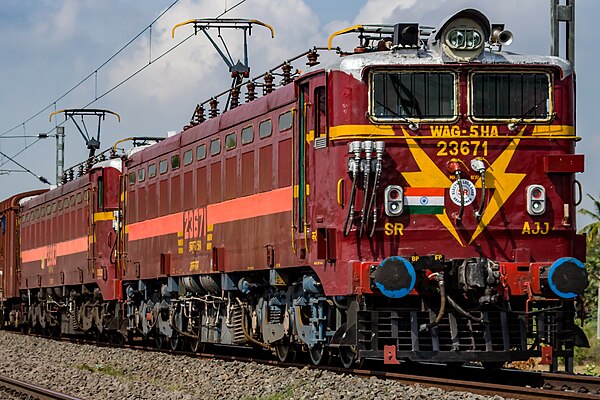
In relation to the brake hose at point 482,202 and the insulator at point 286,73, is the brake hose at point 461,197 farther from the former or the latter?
the insulator at point 286,73

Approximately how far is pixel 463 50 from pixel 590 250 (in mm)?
41145

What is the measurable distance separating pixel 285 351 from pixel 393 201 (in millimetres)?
4486

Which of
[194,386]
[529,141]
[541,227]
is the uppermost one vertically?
[529,141]

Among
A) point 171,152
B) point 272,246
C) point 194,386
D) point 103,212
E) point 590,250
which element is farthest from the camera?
point 590,250

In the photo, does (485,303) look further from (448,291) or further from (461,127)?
(461,127)

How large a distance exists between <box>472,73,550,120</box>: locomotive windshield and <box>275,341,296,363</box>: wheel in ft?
17.0

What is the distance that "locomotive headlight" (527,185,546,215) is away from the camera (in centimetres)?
1493

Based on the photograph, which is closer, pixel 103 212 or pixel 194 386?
pixel 194 386

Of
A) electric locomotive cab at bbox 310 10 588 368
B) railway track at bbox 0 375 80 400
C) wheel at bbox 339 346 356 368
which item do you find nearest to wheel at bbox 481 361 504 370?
electric locomotive cab at bbox 310 10 588 368

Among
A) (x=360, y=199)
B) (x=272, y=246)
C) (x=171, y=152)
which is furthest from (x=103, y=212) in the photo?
(x=360, y=199)

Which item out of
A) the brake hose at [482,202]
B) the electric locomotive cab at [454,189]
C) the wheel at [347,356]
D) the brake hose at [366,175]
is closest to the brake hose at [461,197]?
the electric locomotive cab at [454,189]

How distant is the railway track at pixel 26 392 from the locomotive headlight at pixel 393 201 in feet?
14.5

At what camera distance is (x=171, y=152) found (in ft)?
75.3

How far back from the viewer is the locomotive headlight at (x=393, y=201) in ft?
48.4
